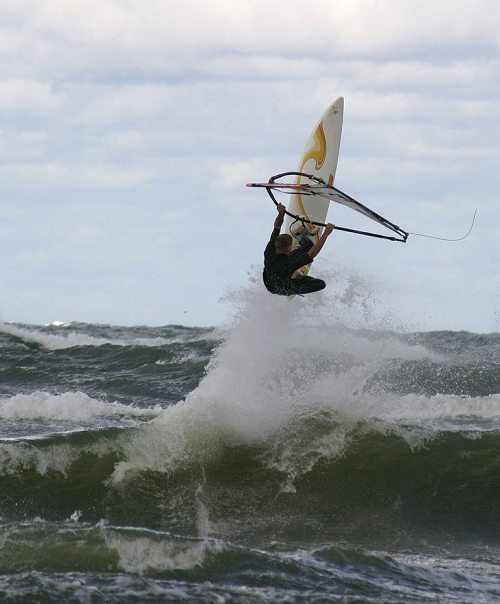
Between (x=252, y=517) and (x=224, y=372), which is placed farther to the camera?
(x=224, y=372)

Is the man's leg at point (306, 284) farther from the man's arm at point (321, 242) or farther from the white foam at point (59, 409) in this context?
the white foam at point (59, 409)

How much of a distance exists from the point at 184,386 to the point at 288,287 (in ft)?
23.8

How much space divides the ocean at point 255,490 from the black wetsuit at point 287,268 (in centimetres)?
172

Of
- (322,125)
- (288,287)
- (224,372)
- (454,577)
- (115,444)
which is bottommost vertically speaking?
(454,577)

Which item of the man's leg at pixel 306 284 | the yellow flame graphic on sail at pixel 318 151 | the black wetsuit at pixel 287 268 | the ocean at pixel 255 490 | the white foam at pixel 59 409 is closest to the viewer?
the ocean at pixel 255 490

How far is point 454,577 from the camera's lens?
25.5 feet

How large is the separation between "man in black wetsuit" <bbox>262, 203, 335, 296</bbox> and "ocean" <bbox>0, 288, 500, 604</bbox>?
5.82 feet

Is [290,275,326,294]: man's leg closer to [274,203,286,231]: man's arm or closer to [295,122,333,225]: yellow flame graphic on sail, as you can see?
[274,203,286,231]: man's arm

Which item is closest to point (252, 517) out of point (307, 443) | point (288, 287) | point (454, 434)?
point (307, 443)

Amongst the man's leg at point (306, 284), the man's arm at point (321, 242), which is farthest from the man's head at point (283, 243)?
the man's leg at point (306, 284)

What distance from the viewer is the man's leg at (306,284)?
34.7ft

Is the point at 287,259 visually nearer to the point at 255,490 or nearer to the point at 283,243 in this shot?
the point at 283,243

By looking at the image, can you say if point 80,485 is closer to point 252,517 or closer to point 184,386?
point 252,517

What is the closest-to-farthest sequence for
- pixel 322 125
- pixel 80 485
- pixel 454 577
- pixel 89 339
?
1. pixel 454 577
2. pixel 80 485
3. pixel 322 125
4. pixel 89 339
